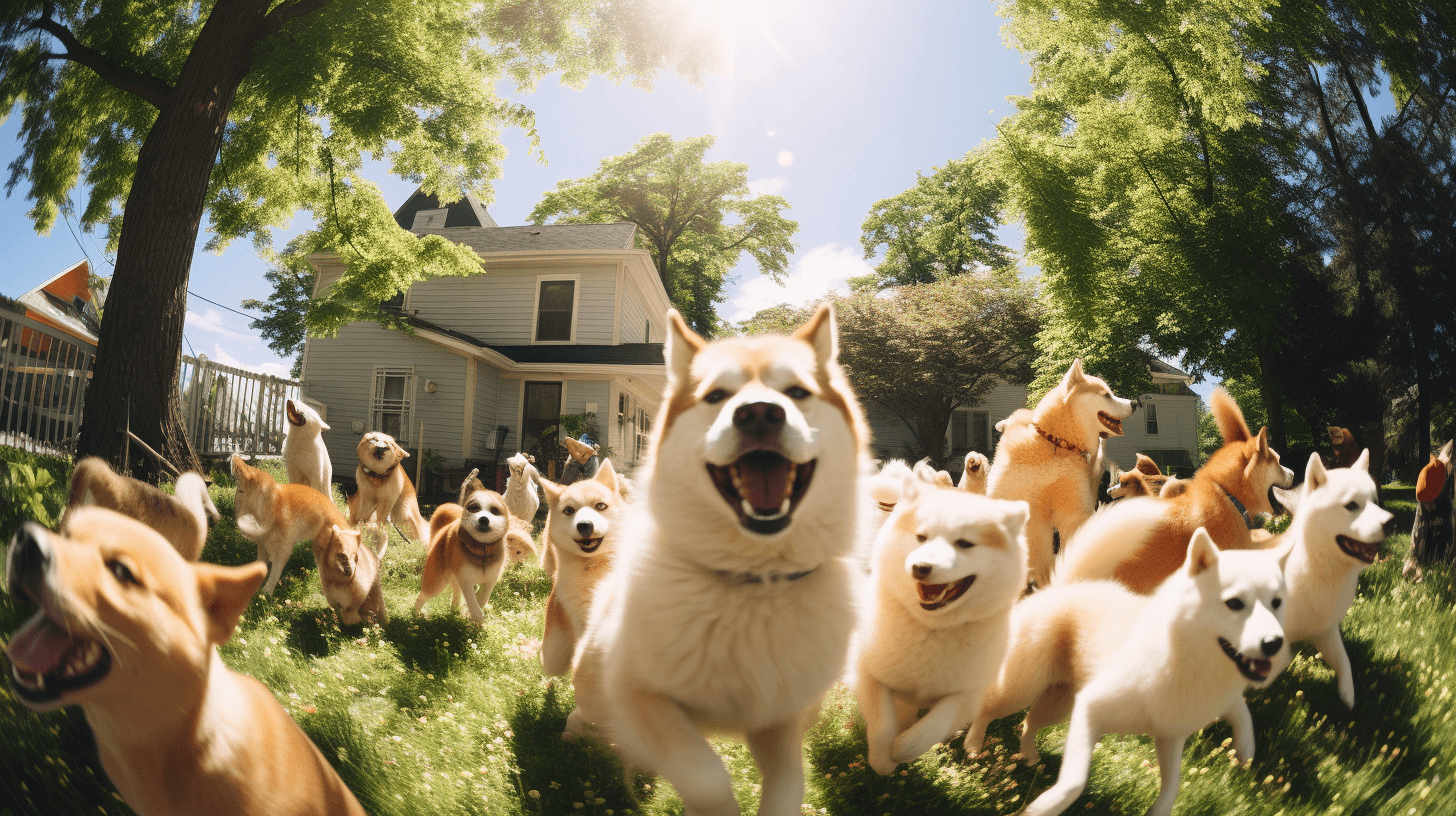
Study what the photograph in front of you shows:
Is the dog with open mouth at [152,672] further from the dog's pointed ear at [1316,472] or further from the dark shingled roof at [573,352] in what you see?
the dog's pointed ear at [1316,472]

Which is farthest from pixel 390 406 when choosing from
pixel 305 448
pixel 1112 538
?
pixel 1112 538

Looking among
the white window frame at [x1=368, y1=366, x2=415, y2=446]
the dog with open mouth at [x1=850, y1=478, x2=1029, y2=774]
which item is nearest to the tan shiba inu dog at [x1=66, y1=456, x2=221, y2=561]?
the white window frame at [x1=368, y1=366, x2=415, y2=446]

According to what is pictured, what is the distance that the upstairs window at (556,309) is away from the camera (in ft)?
7.07

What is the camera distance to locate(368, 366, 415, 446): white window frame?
1881 millimetres

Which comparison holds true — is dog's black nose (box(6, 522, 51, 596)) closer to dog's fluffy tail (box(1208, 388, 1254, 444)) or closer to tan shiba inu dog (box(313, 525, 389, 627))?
tan shiba inu dog (box(313, 525, 389, 627))

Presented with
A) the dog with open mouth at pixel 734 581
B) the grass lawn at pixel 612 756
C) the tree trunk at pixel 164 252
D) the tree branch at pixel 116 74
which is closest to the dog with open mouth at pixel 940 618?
the grass lawn at pixel 612 756

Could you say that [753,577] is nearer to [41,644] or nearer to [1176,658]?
[1176,658]

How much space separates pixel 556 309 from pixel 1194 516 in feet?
7.78

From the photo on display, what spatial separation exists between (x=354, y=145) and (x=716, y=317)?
44.8 inches

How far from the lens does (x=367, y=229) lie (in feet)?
5.69

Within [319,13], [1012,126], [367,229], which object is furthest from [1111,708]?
[319,13]

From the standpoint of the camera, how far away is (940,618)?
192cm

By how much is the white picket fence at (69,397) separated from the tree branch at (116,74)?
632mm

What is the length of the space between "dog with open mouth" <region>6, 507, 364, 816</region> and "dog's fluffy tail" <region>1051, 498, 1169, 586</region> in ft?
7.74
